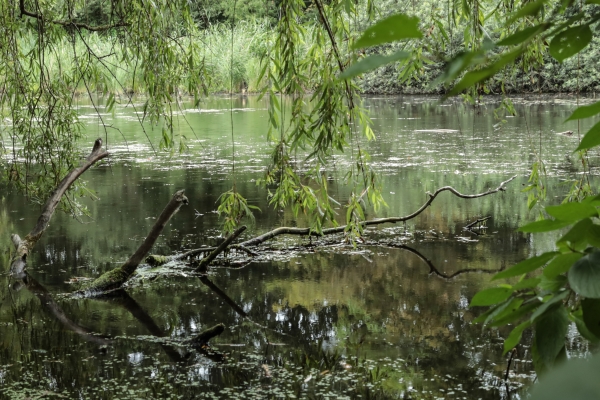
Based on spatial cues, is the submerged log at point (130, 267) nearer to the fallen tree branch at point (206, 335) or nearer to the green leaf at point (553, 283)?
the fallen tree branch at point (206, 335)

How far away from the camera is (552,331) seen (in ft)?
1.93

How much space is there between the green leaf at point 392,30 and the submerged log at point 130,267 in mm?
4702

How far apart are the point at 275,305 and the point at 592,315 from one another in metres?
4.31

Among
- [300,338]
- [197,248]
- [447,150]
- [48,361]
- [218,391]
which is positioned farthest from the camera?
[447,150]

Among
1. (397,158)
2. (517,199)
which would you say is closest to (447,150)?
(397,158)

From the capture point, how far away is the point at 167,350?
4.05 meters

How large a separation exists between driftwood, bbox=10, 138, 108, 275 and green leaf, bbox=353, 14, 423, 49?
5028 millimetres

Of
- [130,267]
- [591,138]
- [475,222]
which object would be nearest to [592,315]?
[591,138]

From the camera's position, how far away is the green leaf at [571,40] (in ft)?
1.89

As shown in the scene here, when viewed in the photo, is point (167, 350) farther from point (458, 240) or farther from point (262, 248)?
point (458, 240)

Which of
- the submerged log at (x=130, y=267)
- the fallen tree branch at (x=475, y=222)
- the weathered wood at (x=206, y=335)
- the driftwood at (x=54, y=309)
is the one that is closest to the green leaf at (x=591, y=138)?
the weathered wood at (x=206, y=335)

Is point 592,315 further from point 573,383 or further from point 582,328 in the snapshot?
point 573,383

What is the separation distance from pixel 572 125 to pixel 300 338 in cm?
1079

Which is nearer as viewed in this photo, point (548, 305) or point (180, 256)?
point (548, 305)
